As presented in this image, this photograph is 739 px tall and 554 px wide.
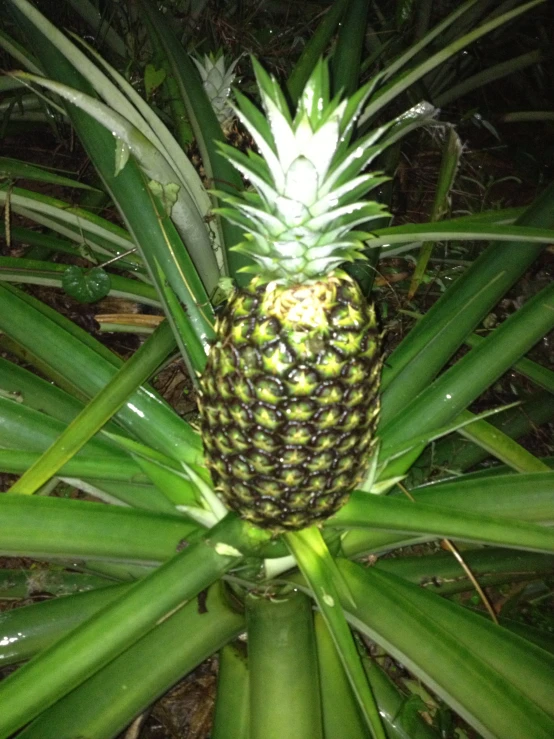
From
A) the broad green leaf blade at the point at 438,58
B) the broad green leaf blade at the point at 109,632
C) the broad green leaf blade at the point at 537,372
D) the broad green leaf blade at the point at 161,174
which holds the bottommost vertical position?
the broad green leaf blade at the point at 109,632

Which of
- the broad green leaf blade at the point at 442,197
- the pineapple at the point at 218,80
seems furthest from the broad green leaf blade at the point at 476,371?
the pineapple at the point at 218,80

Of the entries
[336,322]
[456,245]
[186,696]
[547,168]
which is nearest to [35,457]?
[336,322]

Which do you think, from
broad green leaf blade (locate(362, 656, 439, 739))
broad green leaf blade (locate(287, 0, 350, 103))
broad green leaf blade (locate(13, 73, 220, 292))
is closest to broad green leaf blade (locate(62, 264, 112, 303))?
broad green leaf blade (locate(13, 73, 220, 292))

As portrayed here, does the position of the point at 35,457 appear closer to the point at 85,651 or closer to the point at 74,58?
the point at 85,651

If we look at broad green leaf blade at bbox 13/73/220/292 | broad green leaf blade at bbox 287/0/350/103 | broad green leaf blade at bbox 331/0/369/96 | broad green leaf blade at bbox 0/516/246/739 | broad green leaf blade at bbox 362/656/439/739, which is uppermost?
broad green leaf blade at bbox 287/0/350/103

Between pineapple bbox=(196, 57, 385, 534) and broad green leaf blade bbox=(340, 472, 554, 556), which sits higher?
pineapple bbox=(196, 57, 385, 534)

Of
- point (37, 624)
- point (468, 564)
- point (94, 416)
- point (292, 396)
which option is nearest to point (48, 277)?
point (94, 416)

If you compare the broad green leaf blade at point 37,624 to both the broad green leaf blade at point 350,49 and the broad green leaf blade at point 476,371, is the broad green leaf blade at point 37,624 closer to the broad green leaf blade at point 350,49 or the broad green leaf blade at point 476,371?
the broad green leaf blade at point 476,371

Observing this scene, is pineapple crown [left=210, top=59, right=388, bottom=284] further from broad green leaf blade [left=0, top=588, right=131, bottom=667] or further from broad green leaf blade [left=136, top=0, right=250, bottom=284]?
broad green leaf blade [left=0, top=588, right=131, bottom=667]
